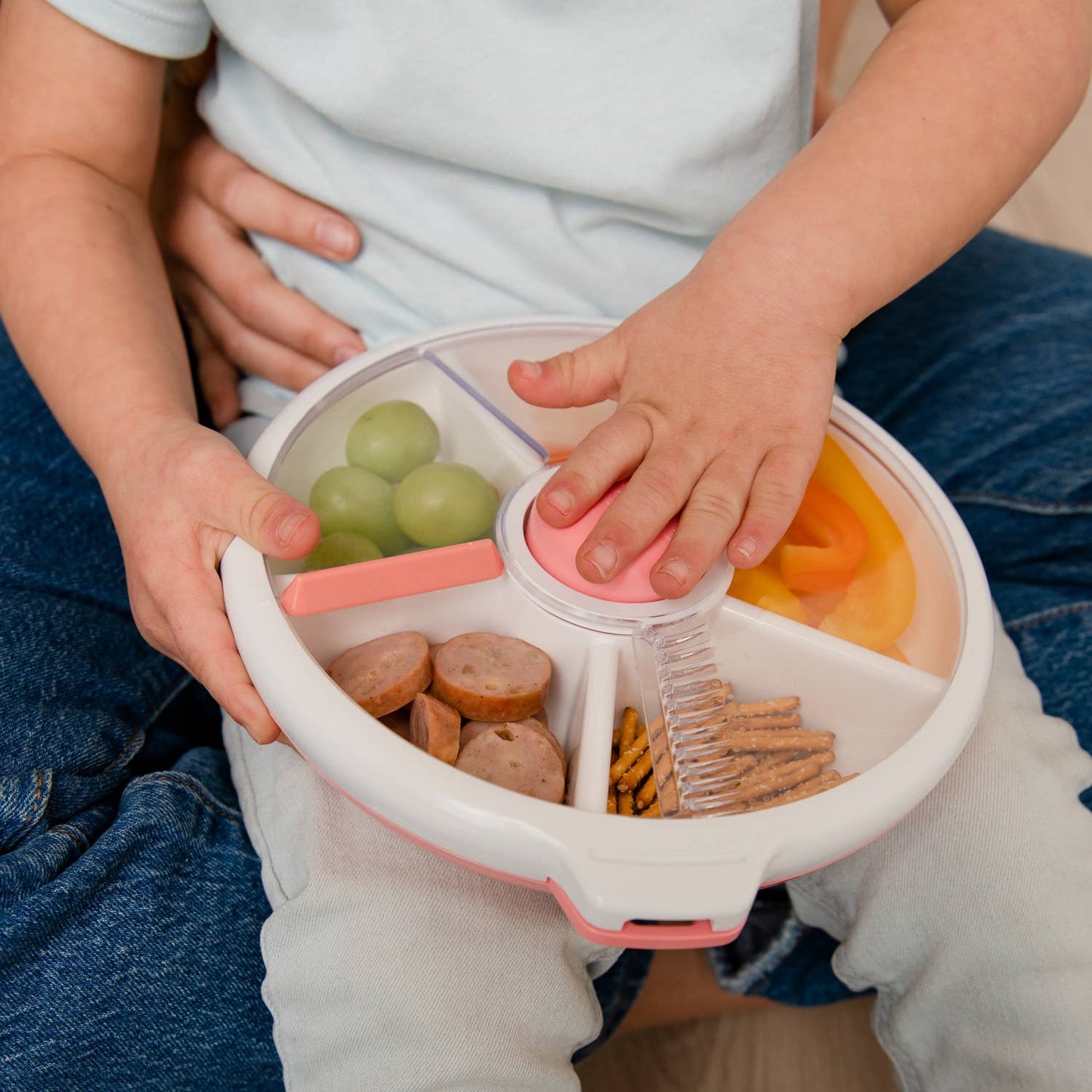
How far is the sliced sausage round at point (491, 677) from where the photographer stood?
45 centimetres

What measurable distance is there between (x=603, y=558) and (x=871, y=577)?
179 millimetres

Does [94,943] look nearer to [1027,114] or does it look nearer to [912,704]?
[912,704]

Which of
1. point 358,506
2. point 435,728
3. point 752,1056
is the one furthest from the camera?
point 752,1056

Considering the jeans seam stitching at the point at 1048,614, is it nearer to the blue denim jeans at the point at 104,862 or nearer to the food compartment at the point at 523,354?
the food compartment at the point at 523,354

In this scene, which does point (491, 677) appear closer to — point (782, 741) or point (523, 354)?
point (782, 741)

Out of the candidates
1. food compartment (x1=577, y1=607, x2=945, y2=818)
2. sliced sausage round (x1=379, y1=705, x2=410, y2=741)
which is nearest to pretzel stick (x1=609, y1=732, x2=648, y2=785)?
food compartment (x1=577, y1=607, x2=945, y2=818)

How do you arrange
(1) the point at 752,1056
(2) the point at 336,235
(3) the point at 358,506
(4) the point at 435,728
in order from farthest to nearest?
1. (1) the point at 752,1056
2. (2) the point at 336,235
3. (3) the point at 358,506
4. (4) the point at 435,728

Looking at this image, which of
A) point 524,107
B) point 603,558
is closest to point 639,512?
point 603,558

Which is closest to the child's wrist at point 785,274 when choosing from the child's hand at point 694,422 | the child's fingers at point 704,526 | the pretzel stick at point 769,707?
the child's hand at point 694,422

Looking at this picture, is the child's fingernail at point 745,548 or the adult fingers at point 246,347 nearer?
the child's fingernail at point 745,548

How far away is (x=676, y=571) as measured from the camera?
0.45 meters

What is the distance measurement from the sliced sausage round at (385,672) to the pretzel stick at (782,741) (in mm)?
154

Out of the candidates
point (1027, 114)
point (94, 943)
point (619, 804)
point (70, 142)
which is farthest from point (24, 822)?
point (1027, 114)

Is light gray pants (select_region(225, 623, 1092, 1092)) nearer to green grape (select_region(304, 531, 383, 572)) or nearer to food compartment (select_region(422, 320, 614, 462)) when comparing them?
green grape (select_region(304, 531, 383, 572))
